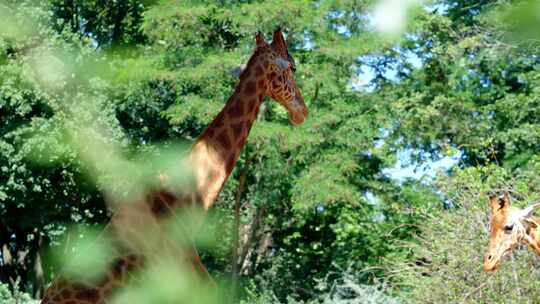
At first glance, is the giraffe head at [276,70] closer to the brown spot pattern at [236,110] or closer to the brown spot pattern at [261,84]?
the brown spot pattern at [261,84]

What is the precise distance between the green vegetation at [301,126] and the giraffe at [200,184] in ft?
16.5

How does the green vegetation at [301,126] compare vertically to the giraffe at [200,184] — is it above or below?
below

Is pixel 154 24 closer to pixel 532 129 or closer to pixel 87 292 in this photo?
pixel 532 129

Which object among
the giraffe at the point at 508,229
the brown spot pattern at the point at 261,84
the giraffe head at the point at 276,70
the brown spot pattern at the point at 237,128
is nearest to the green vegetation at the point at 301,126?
the giraffe at the point at 508,229

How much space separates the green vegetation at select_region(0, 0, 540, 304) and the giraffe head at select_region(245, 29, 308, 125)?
16.0ft

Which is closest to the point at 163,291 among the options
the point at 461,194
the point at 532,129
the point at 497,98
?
the point at 461,194

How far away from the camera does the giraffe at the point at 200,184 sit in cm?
337

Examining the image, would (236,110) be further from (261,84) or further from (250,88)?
(261,84)

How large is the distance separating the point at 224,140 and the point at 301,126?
8.74 meters

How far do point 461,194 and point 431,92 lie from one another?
6.15m

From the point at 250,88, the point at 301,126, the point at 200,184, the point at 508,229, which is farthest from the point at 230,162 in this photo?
the point at 301,126

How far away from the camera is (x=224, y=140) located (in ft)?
17.1

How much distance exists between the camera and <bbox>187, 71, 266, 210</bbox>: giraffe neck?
4887 mm

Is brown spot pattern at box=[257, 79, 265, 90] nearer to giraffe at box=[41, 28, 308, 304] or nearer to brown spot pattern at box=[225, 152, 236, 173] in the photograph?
giraffe at box=[41, 28, 308, 304]
